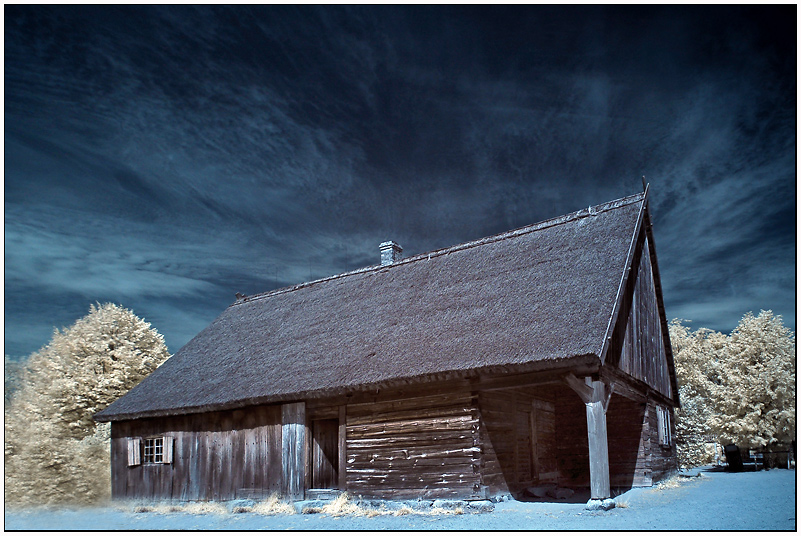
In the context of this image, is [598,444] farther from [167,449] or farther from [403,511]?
[167,449]

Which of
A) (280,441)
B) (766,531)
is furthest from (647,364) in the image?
(280,441)

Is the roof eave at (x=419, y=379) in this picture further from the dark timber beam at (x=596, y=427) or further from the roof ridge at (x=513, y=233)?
the roof ridge at (x=513, y=233)

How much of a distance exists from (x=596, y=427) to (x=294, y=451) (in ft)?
24.4

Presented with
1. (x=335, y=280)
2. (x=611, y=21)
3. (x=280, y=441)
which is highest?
(x=611, y=21)

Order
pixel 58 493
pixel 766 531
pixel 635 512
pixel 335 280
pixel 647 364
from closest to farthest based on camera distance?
pixel 766 531 < pixel 635 512 < pixel 647 364 < pixel 58 493 < pixel 335 280

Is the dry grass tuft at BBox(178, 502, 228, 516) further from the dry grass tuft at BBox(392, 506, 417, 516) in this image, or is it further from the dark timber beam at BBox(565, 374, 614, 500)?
the dark timber beam at BBox(565, 374, 614, 500)

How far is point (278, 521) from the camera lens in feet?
43.0

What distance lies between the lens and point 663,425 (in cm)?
1969

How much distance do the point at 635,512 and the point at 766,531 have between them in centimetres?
273

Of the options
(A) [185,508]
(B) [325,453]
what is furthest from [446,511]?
(A) [185,508]

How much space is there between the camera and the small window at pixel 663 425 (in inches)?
750

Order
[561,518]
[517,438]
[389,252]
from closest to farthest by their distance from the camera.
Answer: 1. [561,518]
2. [517,438]
3. [389,252]

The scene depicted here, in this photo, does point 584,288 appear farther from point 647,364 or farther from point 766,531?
point 766,531

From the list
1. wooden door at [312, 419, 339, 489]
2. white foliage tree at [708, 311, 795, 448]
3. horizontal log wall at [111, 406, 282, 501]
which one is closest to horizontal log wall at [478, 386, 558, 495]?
wooden door at [312, 419, 339, 489]
